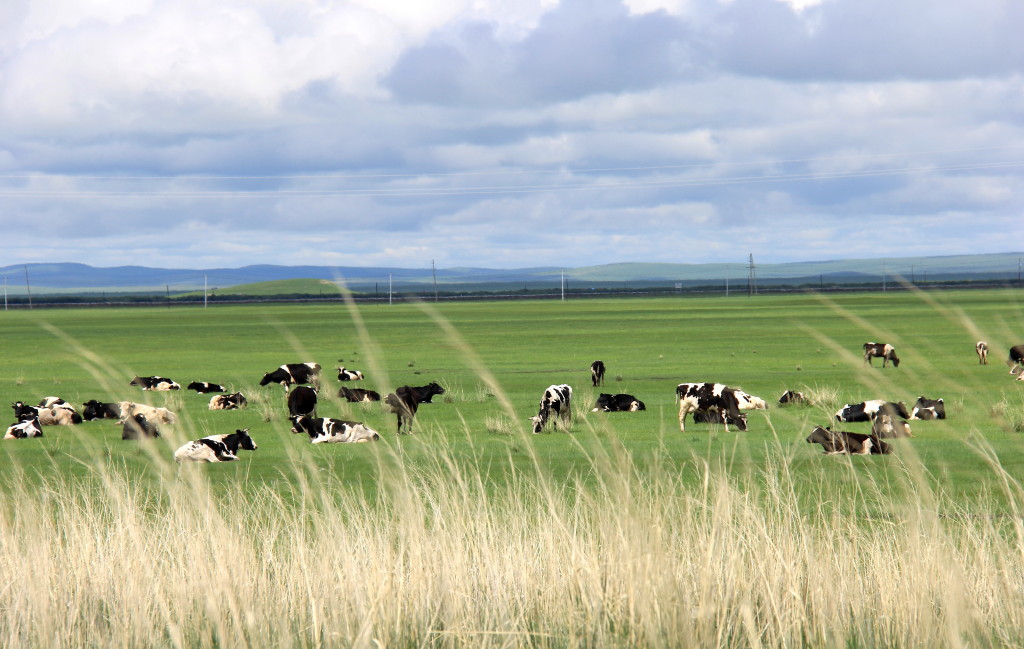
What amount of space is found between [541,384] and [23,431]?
14.5m

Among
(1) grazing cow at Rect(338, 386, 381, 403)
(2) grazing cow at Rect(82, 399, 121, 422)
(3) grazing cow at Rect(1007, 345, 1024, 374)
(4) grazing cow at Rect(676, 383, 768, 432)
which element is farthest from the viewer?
(3) grazing cow at Rect(1007, 345, 1024, 374)

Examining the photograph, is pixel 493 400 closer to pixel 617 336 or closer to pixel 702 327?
pixel 617 336

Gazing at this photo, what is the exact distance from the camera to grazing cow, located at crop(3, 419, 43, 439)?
18.4 meters

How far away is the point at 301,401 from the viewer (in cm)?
2056

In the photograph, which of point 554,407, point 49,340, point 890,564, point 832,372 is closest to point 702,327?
point 832,372

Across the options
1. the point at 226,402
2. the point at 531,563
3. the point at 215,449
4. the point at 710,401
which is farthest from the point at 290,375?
the point at 531,563

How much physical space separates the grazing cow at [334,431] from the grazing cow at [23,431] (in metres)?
5.01

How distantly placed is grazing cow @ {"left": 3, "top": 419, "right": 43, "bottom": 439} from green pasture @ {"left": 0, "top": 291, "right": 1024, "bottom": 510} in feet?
0.71

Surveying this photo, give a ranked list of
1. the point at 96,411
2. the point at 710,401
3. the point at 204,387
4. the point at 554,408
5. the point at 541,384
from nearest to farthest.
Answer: the point at 710,401 → the point at 554,408 → the point at 96,411 → the point at 204,387 → the point at 541,384

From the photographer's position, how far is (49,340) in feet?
182

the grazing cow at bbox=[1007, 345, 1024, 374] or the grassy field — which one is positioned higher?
the grassy field

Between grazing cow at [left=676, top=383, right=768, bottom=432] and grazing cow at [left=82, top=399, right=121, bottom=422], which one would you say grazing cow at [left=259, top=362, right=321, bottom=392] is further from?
grazing cow at [left=676, top=383, right=768, bottom=432]

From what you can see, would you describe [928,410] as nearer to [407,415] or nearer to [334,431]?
[407,415]

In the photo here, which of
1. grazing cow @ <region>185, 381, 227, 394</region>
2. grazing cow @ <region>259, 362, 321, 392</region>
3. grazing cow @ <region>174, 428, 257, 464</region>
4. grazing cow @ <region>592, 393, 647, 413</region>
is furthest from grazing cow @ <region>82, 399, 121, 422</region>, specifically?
grazing cow @ <region>592, 393, 647, 413</region>
